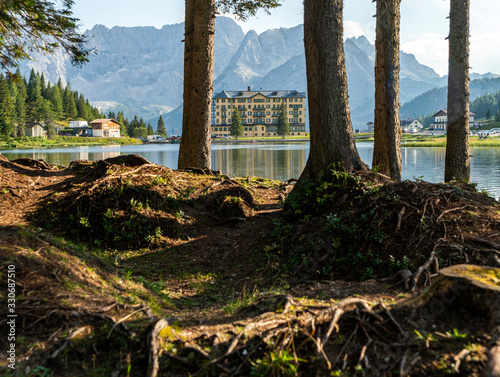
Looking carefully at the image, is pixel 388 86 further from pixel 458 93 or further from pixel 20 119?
pixel 20 119

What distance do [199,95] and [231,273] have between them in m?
6.63

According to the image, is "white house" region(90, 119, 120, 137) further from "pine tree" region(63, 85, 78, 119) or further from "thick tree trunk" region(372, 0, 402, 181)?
"thick tree trunk" region(372, 0, 402, 181)

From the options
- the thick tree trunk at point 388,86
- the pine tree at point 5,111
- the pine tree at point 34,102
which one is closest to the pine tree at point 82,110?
the pine tree at point 34,102

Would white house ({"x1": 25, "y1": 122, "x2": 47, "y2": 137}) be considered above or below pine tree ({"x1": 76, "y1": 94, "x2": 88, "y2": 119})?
below

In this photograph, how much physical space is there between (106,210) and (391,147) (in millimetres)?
7965

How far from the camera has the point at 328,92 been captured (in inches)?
312

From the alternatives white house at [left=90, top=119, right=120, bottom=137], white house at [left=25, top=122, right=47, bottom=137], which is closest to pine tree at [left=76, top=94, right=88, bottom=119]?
white house at [left=90, top=119, right=120, bottom=137]

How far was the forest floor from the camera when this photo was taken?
2.90 metres

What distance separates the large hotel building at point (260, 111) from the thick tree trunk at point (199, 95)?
130944 mm

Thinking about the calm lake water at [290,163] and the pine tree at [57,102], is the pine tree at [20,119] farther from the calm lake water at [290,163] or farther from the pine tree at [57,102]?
the calm lake water at [290,163]

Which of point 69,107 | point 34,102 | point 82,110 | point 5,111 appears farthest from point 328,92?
point 82,110

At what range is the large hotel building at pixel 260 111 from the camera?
469 feet

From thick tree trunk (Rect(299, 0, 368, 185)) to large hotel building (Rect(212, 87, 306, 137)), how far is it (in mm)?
134622

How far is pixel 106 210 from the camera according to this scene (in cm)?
745
